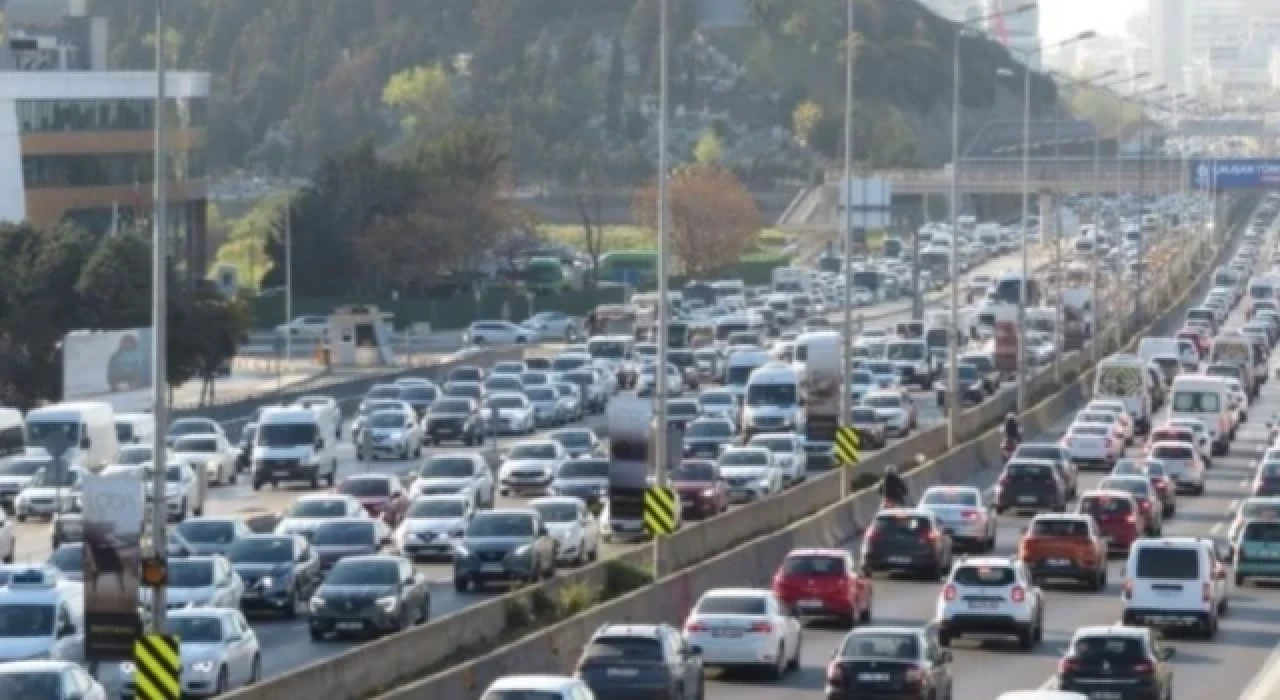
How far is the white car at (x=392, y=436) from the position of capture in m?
78.2

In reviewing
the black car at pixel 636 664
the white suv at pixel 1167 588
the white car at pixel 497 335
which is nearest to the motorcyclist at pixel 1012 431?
the white suv at pixel 1167 588

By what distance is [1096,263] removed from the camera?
122m

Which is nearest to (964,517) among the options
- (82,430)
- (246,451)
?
(82,430)

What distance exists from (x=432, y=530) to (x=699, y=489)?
7766 millimetres

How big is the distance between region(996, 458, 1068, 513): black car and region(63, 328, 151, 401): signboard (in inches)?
1029

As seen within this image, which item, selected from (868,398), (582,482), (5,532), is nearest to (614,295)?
(868,398)

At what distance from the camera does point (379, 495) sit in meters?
60.1

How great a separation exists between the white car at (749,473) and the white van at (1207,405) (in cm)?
1853

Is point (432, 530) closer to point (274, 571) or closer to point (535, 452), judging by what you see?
point (274, 571)

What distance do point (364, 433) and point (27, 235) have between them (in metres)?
24.5

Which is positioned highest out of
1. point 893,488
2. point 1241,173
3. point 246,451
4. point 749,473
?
point 1241,173

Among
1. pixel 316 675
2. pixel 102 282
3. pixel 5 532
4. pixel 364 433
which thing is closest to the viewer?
pixel 316 675

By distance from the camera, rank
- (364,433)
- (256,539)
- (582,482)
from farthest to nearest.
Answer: (364,433), (582,482), (256,539)

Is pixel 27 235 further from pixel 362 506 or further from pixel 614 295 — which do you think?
pixel 614 295
